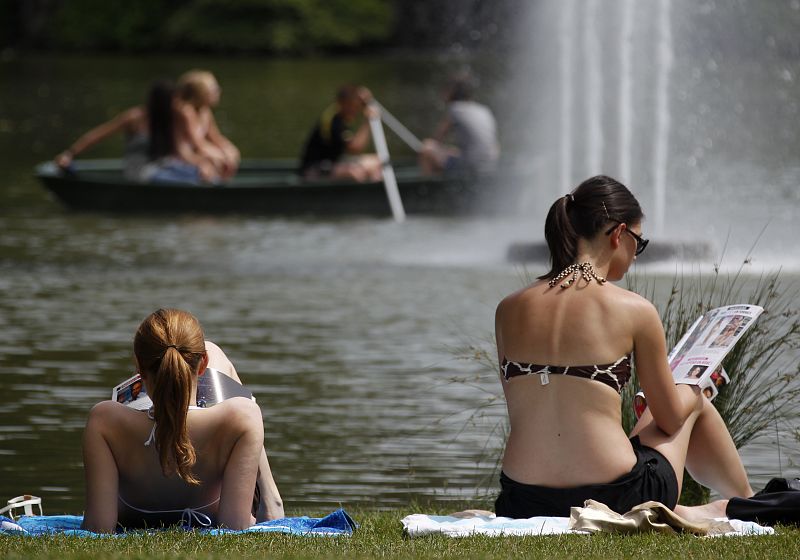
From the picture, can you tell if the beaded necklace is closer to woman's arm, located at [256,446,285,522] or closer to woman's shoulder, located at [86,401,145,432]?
woman's arm, located at [256,446,285,522]

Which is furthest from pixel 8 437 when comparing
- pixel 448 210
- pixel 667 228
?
pixel 448 210

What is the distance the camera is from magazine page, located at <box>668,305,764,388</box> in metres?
5.06

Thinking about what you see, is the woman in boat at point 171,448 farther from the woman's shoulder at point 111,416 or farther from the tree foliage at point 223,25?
the tree foliage at point 223,25

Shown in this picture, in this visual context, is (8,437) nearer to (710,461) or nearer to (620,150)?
(710,461)

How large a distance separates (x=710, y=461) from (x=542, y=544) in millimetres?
800

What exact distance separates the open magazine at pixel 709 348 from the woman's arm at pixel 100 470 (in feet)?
5.49

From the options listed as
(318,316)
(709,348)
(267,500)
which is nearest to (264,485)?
(267,500)

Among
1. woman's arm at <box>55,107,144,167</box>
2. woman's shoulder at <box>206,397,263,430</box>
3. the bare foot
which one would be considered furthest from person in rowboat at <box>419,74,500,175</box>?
woman's shoulder at <box>206,397,263,430</box>

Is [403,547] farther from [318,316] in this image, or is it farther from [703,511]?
[318,316]

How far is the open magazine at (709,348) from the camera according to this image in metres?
5.06

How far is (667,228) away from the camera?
1442 cm

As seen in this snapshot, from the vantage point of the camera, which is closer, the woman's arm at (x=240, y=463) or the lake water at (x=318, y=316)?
the woman's arm at (x=240, y=463)

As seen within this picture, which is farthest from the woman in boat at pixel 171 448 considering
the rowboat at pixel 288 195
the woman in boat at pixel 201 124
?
the woman in boat at pixel 201 124

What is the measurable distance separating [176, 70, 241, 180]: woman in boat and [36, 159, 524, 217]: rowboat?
667 millimetres
